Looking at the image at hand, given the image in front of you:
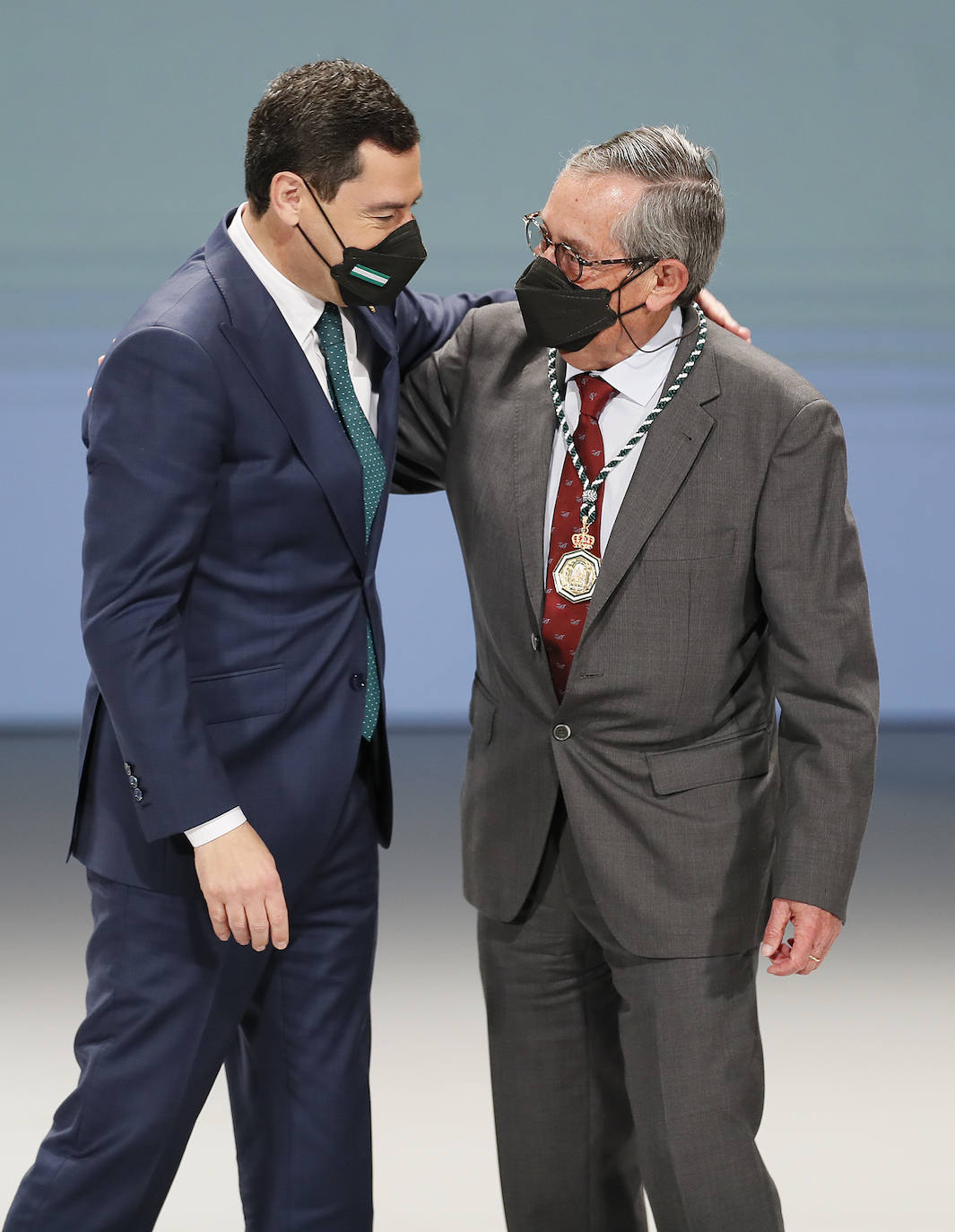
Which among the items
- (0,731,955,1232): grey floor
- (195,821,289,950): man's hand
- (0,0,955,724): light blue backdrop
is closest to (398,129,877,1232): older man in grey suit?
(195,821,289,950): man's hand

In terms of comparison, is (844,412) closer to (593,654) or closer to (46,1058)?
(46,1058)

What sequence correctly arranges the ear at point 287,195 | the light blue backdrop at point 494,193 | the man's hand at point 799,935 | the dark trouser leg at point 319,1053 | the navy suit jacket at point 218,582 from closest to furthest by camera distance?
1. the navy suit jacket at point 218,582
2. the ear at point 287,195
3. the man's hand at point 799,935
4. the dark trouser leg at point 319,1053
5. the light blue backdrop at point 494,193

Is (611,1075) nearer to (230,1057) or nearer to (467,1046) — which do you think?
(230,1057)

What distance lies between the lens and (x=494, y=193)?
6.30 m

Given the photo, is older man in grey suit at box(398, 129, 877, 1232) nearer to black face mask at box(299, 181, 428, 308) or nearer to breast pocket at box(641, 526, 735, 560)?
breast pocket at box(641, 526, 735, 560)

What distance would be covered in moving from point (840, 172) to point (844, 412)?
3.05 ft

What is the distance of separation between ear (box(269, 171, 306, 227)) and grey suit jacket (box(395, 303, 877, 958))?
0.40 metres

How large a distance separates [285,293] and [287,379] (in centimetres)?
13

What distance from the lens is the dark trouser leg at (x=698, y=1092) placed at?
2.02m

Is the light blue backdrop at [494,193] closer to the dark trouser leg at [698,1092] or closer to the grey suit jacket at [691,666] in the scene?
the grey suit jacket at [691,666]

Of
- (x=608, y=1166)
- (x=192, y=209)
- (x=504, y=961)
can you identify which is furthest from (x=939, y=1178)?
(x=192, y=209)

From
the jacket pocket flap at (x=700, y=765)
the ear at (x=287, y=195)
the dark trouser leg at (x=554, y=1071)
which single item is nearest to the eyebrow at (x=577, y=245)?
the ear at (x=287, y=195)

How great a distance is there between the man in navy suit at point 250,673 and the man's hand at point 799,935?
0.52 metres

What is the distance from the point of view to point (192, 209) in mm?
6254
